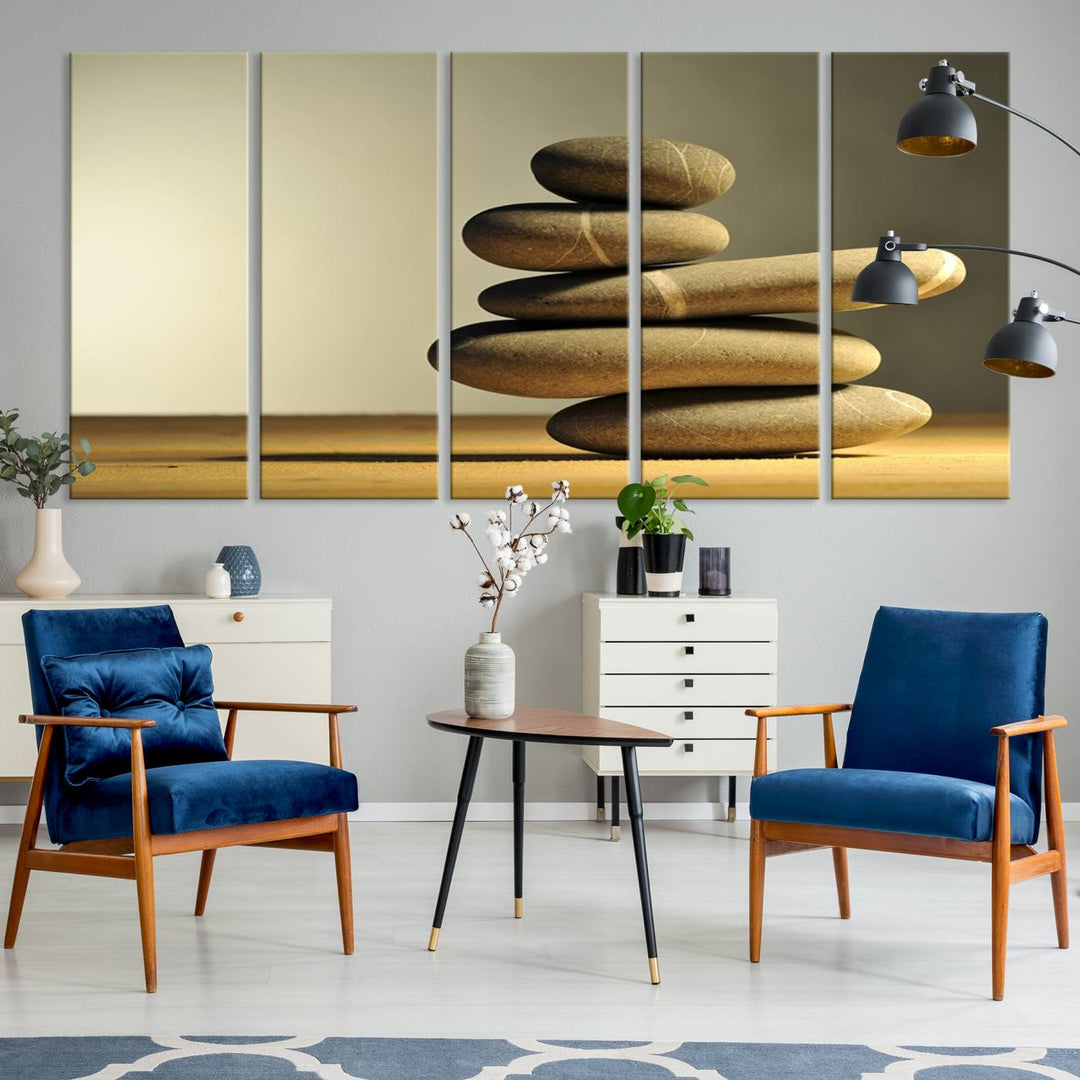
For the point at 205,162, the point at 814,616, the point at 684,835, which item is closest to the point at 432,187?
the point at 205,162

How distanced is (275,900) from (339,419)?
1.99 m

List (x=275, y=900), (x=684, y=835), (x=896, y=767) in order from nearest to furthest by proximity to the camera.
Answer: (x=896, y=767)
(x=275, y=900)
(x=684, y=835)

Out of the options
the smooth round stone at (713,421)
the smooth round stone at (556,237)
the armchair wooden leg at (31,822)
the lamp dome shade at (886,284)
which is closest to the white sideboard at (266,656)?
the smooth round stone at (713,421)

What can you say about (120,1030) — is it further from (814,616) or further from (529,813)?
(814,616)

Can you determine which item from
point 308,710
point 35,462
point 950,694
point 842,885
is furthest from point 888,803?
point 35,462

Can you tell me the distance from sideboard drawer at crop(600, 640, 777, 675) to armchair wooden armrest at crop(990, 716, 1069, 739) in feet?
4.67

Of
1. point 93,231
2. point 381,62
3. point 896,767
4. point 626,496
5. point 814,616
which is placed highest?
point 381,62

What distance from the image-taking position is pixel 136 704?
134 inches

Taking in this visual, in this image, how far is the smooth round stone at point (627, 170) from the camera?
199 inches

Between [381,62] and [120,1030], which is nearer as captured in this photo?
[120,1030]

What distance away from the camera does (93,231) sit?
4980 millimetres

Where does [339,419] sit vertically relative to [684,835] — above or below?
above

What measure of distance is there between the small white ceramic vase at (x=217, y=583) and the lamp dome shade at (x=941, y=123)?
2.84 m

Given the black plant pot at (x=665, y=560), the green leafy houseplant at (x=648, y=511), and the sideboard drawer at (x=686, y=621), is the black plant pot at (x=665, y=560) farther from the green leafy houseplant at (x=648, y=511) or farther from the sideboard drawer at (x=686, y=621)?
the sideboard drawer at (x=686, y=621)
